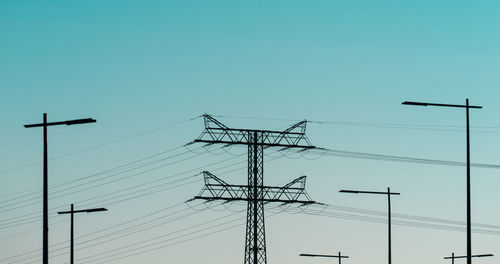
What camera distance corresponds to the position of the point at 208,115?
303 feet

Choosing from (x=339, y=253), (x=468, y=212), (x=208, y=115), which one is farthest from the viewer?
(x=339, y=253)

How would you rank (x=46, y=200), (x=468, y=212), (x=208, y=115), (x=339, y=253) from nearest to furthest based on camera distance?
(x=46, y=200) → (x=468, y=212) → (x=208, y=115) → (x=339, y=253)

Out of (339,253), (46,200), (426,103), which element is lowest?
(339,253)

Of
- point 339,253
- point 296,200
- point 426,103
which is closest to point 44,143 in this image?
point 426,103

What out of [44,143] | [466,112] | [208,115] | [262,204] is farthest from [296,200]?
A: [44,143]

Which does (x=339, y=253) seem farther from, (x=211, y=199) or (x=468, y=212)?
(x=468, y=212)

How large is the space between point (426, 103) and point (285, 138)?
33.9m

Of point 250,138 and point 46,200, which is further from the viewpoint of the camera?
point 250,138

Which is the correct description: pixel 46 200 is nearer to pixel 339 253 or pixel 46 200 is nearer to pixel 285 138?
pixel 285 138

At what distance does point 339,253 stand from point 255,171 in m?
27.1

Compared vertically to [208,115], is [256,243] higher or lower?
lower

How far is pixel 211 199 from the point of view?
9375 cm

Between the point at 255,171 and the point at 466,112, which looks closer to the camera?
the point at 466,112

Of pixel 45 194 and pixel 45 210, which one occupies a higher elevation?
pixel 45 194
